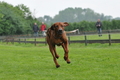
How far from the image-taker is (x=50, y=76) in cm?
773

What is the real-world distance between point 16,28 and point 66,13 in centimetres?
12781

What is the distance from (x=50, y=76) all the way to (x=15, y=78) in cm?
102

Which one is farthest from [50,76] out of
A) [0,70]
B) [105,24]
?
[105,24]

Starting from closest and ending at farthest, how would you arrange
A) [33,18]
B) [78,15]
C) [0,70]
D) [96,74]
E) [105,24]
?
[96,74], [0,70], [105,24], [33,18], [78,15]

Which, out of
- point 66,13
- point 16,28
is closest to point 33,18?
point 16,28

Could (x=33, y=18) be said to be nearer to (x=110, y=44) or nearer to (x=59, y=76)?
(x=110, y=44)

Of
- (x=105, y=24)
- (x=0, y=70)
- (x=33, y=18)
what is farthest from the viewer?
(x=33, y=18)

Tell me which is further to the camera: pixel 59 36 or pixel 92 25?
pixel 92 25

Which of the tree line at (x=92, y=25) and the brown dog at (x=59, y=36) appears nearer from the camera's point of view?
the brown dog at (x=59, y=36)

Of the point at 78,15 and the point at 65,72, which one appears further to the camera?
the point at 78,15

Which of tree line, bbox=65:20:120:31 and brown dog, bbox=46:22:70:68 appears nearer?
brown dog, bbox=46:22:70:68

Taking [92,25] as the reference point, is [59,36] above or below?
below

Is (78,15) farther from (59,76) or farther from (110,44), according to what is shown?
(59,76)

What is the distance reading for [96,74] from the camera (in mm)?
7516
